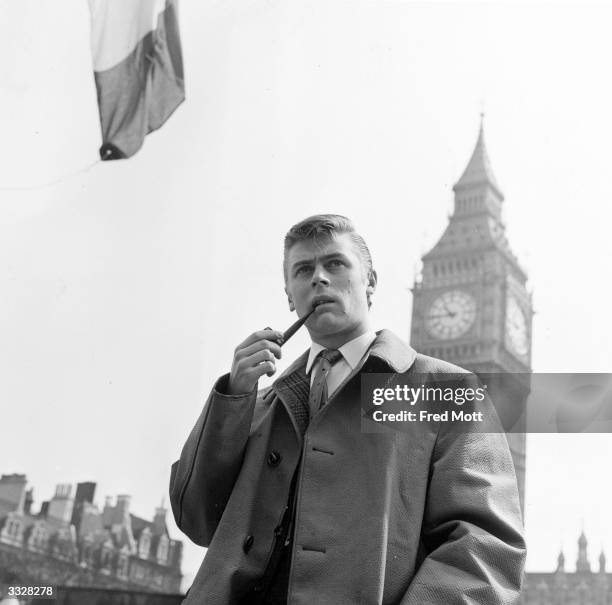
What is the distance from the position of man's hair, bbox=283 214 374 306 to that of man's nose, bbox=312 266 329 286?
0.03 m

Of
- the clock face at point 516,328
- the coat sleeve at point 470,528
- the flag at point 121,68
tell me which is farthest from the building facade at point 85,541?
the coat sleeve at point 470,528

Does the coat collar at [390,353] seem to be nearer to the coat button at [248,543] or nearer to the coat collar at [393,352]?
the coat collar at [393,352]

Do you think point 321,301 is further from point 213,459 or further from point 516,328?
point 516,328

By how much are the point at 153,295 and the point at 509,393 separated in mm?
734

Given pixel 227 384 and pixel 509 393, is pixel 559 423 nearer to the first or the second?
pixel 509 393

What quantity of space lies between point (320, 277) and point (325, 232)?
0.05 metres

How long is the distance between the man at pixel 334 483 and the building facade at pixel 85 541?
2.18 feet

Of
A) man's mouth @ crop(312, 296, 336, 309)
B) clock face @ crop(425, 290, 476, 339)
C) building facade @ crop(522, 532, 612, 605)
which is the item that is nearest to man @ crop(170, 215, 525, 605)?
man's mouth @ crop(312, 296, 336, 309)

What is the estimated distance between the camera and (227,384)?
2.82 ft

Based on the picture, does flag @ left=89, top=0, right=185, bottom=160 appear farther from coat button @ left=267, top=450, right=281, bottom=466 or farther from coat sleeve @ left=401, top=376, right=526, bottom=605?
coat sleeve @ left=401, top=376, right=526, bottom=605

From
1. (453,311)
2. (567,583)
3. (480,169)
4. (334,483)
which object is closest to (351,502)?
(334,483)

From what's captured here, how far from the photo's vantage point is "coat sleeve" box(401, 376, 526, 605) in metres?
0.71

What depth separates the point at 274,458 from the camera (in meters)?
0.86

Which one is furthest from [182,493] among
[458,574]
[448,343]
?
[448,343]
